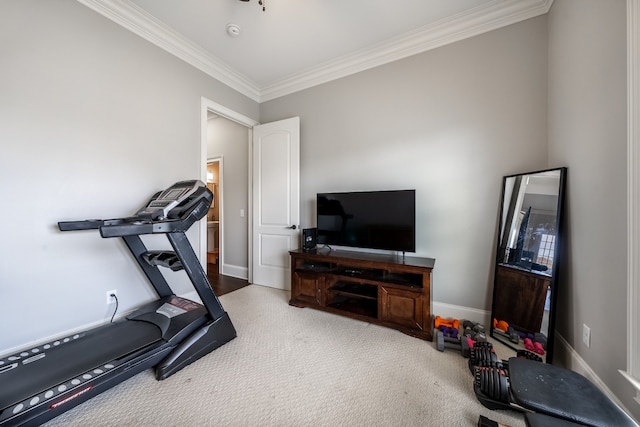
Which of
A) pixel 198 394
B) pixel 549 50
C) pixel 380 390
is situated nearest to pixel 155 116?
pixel 198 394

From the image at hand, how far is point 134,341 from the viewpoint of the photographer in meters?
1.63

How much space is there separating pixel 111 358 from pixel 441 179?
9.75 feet

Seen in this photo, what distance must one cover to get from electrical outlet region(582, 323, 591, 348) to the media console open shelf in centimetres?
89

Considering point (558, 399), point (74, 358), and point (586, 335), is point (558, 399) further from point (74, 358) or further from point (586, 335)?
point (74, 358)

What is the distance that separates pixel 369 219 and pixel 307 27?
203cm

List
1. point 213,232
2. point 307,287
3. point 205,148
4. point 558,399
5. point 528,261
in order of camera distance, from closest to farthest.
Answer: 1. point 558,399
2. point 528,261
3. point 307,287
4. point 205,148
5. point 213,232

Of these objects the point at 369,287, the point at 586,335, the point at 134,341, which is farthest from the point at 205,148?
the point at 586,335

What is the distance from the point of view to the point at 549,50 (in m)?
1.94

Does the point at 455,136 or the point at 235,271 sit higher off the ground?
the point at 455,136

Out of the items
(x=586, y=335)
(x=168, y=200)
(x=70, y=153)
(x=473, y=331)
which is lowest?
(x=473, y=331)

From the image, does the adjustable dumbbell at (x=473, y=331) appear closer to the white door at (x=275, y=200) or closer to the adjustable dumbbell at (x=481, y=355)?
the adjustable dumbbell at (x=481, y=355)

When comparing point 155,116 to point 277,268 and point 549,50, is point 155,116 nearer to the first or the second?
point 277,268

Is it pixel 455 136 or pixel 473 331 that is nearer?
pixel 473 331

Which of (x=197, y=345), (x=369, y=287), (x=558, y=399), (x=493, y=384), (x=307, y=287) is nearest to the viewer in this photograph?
(x=558, y=399)
